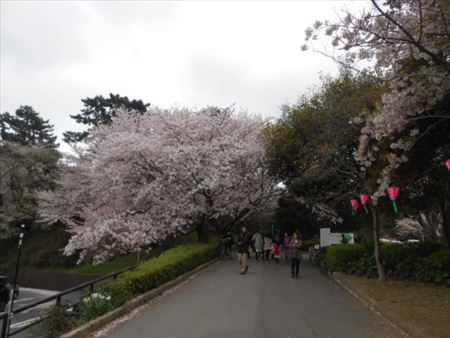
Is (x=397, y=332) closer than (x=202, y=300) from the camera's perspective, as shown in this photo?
Yes

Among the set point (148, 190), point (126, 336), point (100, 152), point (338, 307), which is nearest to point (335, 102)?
point (338, 307)

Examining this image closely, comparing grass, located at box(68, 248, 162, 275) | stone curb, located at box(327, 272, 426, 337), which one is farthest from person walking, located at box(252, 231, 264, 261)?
stone curb, located at box(327, 272, 426, 337)

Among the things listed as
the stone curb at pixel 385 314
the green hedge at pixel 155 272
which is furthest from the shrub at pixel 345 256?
the green hedge at pixel 155 272

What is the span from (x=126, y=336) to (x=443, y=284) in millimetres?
8680

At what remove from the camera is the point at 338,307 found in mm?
10031

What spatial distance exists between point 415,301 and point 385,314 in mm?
1397

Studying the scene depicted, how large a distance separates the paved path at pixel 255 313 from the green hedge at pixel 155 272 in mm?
594

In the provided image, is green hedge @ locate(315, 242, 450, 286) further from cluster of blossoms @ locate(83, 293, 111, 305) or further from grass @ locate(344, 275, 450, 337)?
cluster of blossoms @ locate(83, 293, 111, 305)

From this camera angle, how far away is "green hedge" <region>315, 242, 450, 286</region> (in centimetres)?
1228

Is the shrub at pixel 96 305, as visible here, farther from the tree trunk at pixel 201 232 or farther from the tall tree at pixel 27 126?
the tall tree at pixel 27 126

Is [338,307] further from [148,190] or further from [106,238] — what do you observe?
[106,238]

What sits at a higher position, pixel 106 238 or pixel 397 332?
pixel 106 238

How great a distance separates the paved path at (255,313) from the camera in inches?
305

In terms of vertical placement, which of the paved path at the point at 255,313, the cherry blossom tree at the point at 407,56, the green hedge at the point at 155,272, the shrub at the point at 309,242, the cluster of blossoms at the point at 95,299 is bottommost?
the paved path at the point at 255,313
